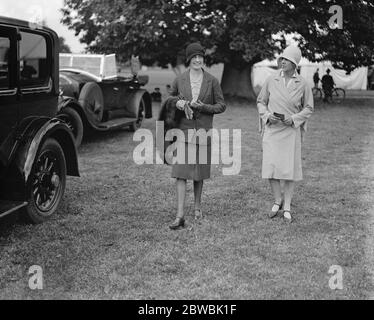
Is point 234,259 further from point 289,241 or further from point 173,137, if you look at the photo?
point 173,137

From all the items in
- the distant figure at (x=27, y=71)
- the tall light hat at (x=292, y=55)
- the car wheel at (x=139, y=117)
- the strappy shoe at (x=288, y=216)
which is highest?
the tall light hat at (x=292, y=55)

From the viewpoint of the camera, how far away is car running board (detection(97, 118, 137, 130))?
10438mm

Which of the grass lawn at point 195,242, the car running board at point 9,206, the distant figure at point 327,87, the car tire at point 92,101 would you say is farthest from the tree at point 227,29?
the car running board at point 9,206

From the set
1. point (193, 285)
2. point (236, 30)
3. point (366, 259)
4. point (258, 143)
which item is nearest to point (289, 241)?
point (366, 259)

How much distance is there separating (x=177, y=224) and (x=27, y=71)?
6.92 ft

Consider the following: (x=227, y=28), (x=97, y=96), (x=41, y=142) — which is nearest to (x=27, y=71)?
(x=41, y=142)

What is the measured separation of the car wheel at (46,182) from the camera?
5250 millimetres

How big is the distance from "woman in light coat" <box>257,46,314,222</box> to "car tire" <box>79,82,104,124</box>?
494cm

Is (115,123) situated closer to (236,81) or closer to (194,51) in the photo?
(194,51)

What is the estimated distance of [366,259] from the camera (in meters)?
4.55

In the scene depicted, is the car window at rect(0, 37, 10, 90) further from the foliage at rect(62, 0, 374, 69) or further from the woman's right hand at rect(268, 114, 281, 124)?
the foliage at rect(62, 0, 374, 69)

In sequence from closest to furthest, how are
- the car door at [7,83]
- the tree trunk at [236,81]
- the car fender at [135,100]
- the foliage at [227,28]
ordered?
the car door at [7,83] → the car fender at [135,100] → the foliage at [227,28] → the tree trunk at [236,81]

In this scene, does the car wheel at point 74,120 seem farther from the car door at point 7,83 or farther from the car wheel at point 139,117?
the car door at point 7,83

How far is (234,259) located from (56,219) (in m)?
2.10
